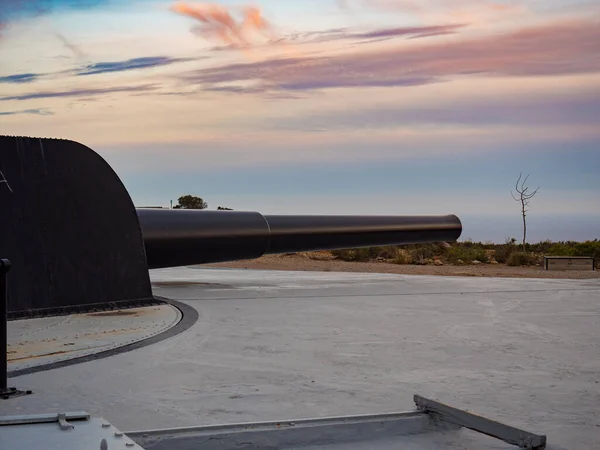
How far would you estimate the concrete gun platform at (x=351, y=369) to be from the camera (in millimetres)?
3744

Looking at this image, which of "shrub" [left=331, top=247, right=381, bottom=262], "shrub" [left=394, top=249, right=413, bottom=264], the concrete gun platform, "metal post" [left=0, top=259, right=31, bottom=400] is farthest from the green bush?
"metal post" [left=0, top=259, right=31, bottom=400]

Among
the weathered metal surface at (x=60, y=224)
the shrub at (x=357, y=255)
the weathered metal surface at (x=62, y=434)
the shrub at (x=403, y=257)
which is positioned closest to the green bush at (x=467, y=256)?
the shrub at (x=403, y=257)

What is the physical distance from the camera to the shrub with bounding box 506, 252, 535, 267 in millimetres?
17959

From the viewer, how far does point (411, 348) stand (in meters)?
5.41

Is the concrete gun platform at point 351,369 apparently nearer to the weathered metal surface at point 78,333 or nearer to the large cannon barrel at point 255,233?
the weathered metal surface at point 78,333

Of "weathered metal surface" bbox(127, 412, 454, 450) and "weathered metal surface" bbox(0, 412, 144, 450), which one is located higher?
"weathered metal surface" bbox(0, 412, 144, 450)

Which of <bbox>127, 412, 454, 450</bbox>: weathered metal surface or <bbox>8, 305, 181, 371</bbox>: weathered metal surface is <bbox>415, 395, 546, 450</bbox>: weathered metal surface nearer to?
<bbox>127, 412, 454, 450</bbox>: weathered metal surface

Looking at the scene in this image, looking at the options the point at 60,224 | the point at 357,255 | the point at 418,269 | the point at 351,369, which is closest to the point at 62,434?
the point at 351,369

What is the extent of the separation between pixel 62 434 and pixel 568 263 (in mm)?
14714

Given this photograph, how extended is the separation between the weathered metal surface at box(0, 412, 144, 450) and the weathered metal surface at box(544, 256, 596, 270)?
45.9 ft

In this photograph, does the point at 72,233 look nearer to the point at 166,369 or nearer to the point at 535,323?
the point at 166,369

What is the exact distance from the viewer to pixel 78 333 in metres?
5.78

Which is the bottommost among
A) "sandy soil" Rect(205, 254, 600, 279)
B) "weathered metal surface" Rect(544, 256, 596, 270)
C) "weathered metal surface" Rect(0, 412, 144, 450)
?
"weathered metal surface" Rect(0, 412, 144, 450)

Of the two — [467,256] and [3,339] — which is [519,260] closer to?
[467,256]
